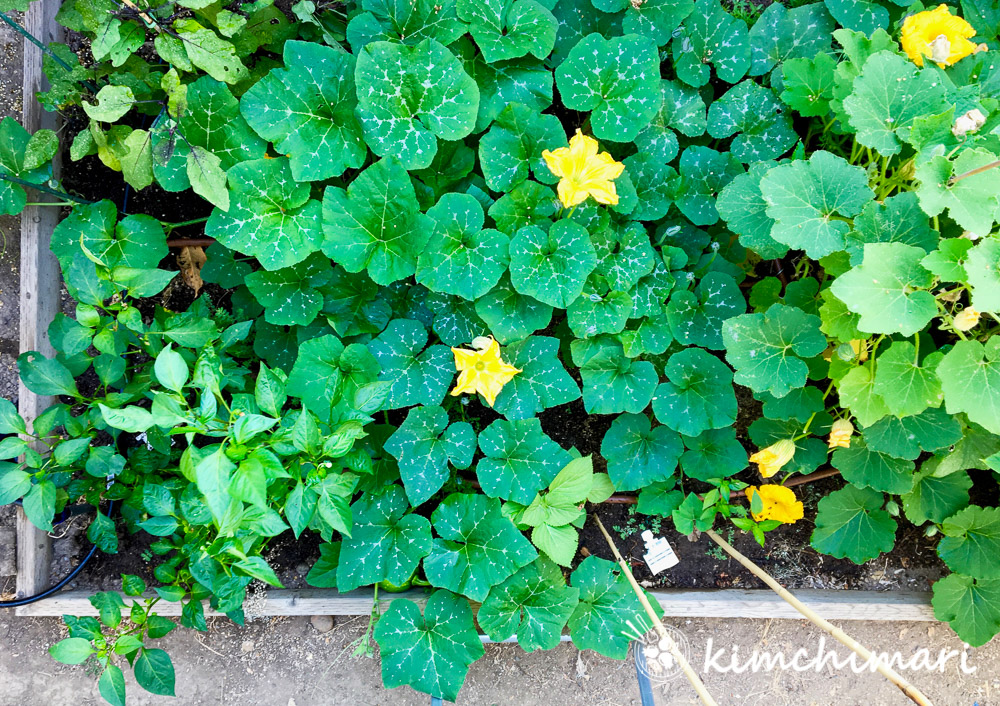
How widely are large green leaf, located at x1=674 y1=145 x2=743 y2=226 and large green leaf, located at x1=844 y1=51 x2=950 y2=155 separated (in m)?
0.43

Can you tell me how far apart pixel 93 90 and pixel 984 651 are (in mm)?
4232

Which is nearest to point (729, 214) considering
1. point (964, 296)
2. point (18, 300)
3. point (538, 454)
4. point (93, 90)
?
point (964, 296)

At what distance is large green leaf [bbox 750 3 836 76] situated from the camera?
2.22 metres

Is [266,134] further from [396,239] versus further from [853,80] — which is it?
[853,80]

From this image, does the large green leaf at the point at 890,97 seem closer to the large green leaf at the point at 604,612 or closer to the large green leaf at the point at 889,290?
the large green leaf at the point at 889,290

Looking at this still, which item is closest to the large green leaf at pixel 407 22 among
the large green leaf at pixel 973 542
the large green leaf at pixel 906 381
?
the large green leaf at pixel 906 381

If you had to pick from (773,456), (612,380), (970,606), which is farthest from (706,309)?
(970,606)

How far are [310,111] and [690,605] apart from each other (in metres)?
2.33

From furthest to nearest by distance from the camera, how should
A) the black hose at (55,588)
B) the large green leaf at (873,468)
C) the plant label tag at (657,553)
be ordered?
1. the plant label tag at (657,553)
2. the black hose at (55,588)
3. the large green leaf at (873,468)

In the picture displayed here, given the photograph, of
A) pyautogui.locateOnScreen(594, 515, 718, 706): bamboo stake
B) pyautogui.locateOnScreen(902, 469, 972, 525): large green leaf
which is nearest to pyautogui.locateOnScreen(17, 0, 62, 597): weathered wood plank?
pyautogui.locateOnScreen(594, 515, 718, 706): bamboo stake

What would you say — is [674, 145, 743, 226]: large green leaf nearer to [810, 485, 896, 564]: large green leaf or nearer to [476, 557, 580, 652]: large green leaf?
[810, 485, 896, 564]: large green leaf

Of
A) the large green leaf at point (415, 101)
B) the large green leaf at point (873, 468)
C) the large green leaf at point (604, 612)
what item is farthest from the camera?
the large green leaf at point (604, 612)

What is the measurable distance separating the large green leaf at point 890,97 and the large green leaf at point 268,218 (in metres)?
1.67

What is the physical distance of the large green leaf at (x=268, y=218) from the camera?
199 centimetres
